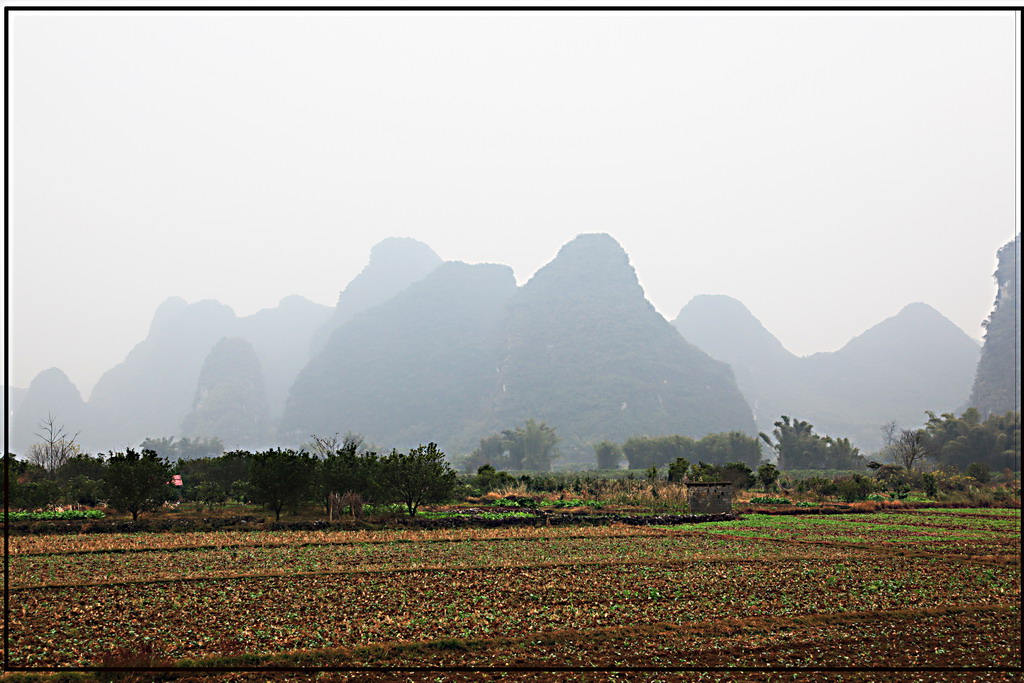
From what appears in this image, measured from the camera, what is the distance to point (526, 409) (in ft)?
630

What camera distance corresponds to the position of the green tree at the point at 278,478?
2692cm

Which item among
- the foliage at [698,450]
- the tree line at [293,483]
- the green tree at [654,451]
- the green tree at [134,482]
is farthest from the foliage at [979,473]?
the green tree at [654,451]

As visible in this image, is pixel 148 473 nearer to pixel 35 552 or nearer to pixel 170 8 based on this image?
pixel 35 552

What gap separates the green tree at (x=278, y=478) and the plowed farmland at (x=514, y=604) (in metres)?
4.52

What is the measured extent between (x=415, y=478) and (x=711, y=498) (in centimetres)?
1399

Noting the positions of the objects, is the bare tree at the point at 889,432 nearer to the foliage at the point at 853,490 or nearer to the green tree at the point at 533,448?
the green tree at the point at 533,448

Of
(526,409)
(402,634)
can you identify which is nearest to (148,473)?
(402,634)

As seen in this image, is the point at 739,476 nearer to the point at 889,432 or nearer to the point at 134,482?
the point at 134,482

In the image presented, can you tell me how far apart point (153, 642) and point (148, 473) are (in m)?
18.6

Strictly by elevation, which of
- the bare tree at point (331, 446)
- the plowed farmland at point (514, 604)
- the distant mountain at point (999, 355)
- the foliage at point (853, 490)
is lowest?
the foliage at point (853, 490)

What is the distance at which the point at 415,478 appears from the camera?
91.9ft

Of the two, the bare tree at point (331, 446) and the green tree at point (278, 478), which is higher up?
the bare tree at point (331, 446)

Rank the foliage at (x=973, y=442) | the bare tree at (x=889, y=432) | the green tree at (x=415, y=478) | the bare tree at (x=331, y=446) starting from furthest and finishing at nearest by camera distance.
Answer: the bare tree at (x=889, y=432)
the foliage at (x=973, y=442)
the bare tree at (x=331, y=446)
the green tree at (x=415, y=478)

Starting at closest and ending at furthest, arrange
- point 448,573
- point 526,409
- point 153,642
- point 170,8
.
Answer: point 170,8 → point 153,642 → point 448,573 → point 526,409
